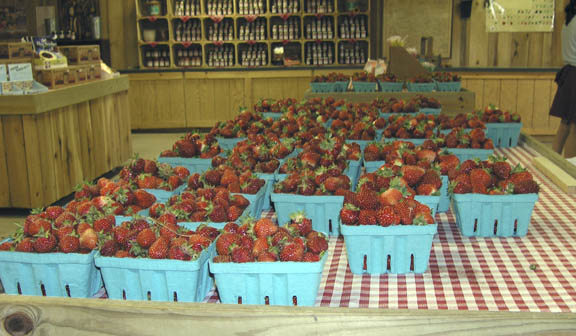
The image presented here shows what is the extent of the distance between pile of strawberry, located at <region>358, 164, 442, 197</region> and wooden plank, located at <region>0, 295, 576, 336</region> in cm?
63

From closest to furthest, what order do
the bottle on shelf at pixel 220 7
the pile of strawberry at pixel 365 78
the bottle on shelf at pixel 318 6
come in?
1. the pile of strawberry at pixel 365 78
2. the bottle on shelf at pixel 318 6
3. the bottle on shelf at pixel 220 7

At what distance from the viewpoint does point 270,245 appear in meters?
1.51

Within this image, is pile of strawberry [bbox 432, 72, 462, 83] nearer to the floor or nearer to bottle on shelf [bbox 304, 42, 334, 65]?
the floor

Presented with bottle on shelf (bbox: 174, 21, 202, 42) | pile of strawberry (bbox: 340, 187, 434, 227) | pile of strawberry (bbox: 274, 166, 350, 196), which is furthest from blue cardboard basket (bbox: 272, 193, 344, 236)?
bottle on shelf (bbox: 174, 21, 202, 42)

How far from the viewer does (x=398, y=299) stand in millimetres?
1590

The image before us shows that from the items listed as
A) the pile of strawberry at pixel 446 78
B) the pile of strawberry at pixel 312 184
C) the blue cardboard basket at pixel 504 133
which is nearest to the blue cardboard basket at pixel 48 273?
the pile of strawberry at pixel 312 184

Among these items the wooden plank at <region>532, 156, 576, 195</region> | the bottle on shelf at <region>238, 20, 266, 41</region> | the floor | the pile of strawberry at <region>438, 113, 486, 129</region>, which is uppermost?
the bottle on shelf at <region>238, 20, 266, 41</region>

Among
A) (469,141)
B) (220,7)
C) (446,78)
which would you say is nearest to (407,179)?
(469,141)

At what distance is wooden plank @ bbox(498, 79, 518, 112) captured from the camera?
7.80 metres

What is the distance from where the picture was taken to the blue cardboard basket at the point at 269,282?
1.44 m

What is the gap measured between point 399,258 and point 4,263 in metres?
1.07

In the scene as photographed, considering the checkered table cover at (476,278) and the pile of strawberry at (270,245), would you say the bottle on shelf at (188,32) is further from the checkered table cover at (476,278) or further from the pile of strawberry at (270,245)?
the pile of strawberry at (270,245)

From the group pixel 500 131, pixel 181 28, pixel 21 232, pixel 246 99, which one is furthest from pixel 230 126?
pixel 181 28

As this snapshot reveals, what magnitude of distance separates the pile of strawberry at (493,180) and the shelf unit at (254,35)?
6497 millimetres
